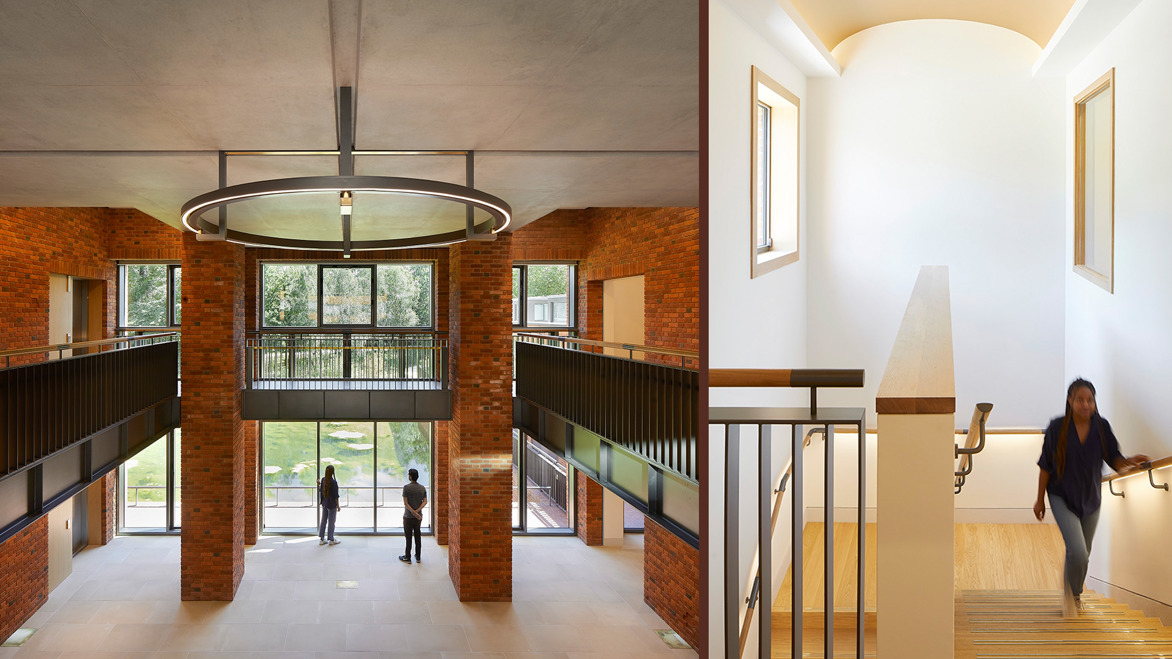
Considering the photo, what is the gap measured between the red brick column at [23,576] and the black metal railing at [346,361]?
3.11 meters

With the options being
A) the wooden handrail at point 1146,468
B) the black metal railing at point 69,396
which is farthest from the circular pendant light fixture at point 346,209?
the wooden handrail at point 1146,468

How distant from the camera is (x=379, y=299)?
40.0ft

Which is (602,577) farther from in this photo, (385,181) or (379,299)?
(385,181)

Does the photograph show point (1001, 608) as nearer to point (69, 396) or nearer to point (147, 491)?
point (69, 396)

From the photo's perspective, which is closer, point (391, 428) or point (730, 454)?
point (730, 454)

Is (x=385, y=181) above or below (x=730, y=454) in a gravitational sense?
above

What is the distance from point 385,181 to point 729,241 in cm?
161

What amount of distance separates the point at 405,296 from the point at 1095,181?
967 centimetres

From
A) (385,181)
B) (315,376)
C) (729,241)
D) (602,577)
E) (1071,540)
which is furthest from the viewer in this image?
(315,376)

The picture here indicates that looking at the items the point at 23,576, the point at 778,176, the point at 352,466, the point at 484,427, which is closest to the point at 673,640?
the point at 484,427

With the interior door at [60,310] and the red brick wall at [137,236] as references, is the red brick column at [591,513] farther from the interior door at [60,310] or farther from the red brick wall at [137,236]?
the interior door at [60,310]

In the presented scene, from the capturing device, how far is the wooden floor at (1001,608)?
4.03m

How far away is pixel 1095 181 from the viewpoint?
15.7 ft

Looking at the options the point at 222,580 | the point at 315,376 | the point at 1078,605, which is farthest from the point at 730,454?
the point at 315,376
